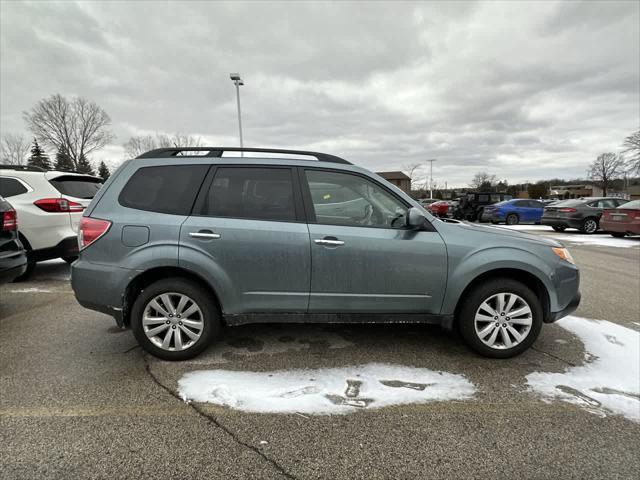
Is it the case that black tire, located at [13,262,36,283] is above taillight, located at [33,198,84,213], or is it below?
below

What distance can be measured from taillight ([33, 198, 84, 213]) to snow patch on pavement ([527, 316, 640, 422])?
645 cm

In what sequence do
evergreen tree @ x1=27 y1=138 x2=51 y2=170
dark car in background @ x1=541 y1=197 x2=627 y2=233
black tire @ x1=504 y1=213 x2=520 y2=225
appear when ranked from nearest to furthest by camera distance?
dark car in background @ x1=541 y1=197 x2=627 y2=233, black tire @ x1=504 y1=213 x2=520 y2=225, evergreen tree @ x1=27 y1=138 x2=51 y2=170

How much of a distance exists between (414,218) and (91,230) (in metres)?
2.72

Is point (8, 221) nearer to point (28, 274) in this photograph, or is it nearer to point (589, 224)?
point (28, 274)

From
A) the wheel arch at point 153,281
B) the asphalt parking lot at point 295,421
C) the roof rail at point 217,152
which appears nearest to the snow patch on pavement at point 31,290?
the asphalt parking lot at point 295,421

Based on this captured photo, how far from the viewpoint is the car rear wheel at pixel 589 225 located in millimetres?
13134

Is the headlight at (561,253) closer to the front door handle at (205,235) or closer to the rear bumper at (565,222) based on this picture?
the front door handle at (205,235)

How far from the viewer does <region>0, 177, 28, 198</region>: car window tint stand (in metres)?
5.15

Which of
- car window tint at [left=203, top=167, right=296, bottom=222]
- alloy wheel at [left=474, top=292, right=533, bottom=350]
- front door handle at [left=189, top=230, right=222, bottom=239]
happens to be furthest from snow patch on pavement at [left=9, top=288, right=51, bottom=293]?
alloy wheel at [left=474, top=292, right=533, bottom=350]

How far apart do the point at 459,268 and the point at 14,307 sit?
17.5 ft

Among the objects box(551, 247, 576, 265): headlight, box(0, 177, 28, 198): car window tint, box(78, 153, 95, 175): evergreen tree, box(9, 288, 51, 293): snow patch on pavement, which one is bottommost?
box(9, 288, 51, 293): snow patch on pavement

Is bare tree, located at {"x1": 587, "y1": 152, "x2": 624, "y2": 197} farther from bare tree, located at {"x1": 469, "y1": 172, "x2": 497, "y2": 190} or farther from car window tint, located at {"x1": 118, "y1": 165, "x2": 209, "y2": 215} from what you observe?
car window tint, located at {"x1": 118, "y1": 165, "x2": 209, "y2": 215}

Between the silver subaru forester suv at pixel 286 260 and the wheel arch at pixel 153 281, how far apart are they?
1 cm

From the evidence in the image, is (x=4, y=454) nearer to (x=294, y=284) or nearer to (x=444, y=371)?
(x=294, y=284)
